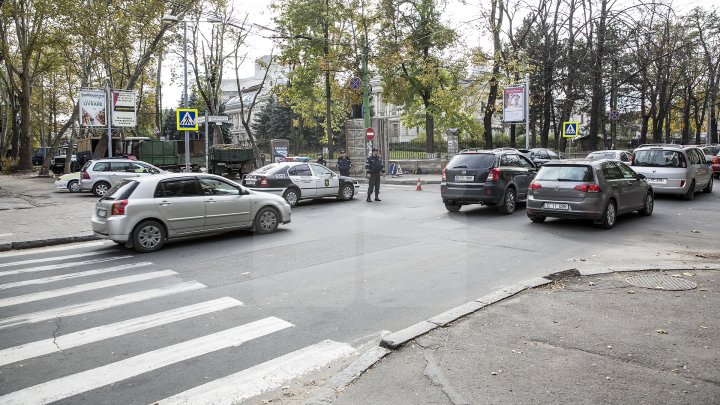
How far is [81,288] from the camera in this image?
7.64m

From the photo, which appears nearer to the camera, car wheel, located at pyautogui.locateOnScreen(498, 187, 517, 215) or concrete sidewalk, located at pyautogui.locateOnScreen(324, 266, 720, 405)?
concrete sidewalk, located at pyautogui.locateOnScreen(324, 266, 720, 405)

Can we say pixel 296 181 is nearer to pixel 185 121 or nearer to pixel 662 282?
pixel 185 121

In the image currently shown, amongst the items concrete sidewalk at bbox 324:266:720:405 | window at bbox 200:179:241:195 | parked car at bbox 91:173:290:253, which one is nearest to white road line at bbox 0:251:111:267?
parked car at bbox 91:173:290:253

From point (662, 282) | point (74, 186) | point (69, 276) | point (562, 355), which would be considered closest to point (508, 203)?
point (662, 282)

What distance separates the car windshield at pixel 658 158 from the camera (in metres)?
16.8

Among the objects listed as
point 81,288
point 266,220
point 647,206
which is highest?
point 647,206

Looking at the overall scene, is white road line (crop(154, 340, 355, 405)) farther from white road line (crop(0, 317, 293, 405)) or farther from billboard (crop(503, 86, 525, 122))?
billboard (crop(503, 86, 525, 122))

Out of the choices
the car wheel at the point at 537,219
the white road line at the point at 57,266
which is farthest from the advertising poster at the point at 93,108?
the car wheel at the point at 537,219

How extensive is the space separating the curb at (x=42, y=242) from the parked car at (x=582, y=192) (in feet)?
33.4

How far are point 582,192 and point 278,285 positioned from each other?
7410 millimetres

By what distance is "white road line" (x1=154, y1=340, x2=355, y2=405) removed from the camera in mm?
4230

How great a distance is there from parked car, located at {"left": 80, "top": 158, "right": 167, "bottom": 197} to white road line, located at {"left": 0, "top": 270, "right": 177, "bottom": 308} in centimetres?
1579

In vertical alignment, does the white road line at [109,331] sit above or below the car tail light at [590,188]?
below

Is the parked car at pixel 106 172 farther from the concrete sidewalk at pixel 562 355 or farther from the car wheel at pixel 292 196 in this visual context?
the concrete sidewalk at pixel 562 355
